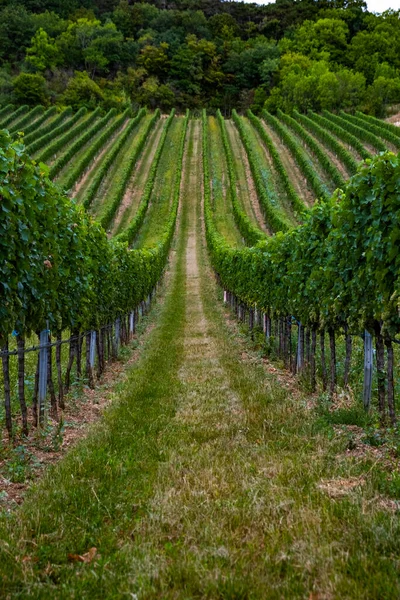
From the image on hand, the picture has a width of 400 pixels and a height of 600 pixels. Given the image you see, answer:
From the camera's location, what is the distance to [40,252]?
303 inches

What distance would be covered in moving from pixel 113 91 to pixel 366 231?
110445 mm

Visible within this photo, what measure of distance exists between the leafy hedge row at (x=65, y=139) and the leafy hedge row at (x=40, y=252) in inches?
2072

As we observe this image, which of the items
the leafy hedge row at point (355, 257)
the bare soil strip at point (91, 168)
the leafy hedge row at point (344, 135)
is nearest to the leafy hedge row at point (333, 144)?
the leafy hedge row at point (344, 135)

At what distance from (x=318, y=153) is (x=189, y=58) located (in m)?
71.1

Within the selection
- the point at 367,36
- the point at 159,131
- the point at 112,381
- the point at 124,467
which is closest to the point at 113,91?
the point at 159,131

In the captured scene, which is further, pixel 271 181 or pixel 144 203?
pixel 271 181

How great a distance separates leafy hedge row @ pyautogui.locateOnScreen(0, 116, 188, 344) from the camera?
6.48 meters

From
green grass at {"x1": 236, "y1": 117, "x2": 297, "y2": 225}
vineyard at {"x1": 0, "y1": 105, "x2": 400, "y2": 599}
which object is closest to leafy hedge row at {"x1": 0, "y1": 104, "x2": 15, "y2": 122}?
green grass at {"x1": 236, "y1": 117, "x2": 297, "y2": 225}

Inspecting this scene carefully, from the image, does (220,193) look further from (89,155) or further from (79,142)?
(79,142)

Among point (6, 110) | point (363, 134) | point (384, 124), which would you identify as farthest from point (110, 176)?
point (6, 110)

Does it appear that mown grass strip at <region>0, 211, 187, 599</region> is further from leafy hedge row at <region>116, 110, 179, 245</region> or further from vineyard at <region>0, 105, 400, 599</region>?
leafy hedge row at <region>116, 110, 179, 245</region>

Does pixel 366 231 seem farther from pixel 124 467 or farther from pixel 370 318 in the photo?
pixel 124 467

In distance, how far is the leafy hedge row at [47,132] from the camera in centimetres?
6905

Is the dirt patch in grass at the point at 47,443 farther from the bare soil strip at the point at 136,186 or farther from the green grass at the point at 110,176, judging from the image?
the green grass at the point at 110,176
